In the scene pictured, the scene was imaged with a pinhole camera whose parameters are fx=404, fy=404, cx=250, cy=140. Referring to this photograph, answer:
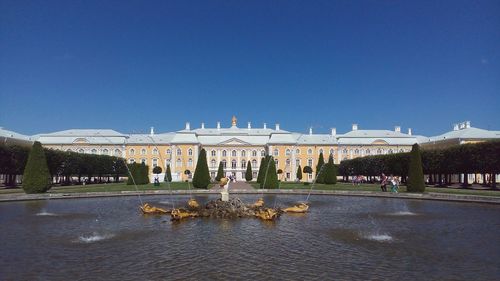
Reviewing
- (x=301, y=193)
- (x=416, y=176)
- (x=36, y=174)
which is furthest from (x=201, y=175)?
(x=416, y=176)

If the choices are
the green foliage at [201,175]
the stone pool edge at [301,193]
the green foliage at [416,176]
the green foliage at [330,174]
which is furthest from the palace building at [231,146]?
the green foliage at [416,176]

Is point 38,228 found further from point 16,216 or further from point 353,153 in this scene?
point 353,153

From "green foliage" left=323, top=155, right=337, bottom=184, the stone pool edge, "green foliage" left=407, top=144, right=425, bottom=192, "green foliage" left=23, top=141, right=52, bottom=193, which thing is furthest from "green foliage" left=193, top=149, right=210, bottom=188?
"green foliage" left=407, top=144, right=425, bottom=192

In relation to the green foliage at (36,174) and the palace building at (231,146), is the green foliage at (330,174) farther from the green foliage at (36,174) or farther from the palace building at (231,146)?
the palace building at (231,146)

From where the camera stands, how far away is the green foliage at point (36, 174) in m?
25.8

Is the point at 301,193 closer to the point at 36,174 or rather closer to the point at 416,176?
the point at 416,176

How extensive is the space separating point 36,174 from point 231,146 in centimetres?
6395

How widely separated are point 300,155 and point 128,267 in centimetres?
8062

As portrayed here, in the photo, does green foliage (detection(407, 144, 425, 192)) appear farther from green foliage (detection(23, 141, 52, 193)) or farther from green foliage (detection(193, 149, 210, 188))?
green foliage (detection(23, 141, 52, 193))

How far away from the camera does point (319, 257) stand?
8742 mm

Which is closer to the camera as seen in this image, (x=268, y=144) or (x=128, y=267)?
(x=128, y=267)

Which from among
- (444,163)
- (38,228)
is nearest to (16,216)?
(38,228)

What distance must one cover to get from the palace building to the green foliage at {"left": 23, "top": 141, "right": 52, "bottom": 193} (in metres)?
55.9

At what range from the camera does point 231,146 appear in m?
89.3
